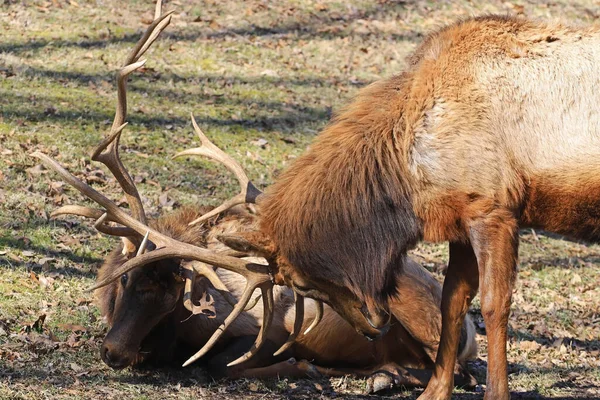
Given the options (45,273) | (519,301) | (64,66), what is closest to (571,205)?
(519,301)

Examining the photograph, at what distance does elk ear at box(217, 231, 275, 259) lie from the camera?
17.5 feet

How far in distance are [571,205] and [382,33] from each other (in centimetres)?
932

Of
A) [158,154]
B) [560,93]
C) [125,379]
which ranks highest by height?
[560,93]

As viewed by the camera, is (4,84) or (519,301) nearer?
(519,301)

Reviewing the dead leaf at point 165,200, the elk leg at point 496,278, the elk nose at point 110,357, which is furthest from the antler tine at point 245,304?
the dead leaf at point 165,200

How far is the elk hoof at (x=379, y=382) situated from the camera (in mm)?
6312

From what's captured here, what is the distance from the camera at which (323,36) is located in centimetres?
1427

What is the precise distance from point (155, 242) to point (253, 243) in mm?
778

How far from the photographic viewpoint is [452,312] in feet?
20.1

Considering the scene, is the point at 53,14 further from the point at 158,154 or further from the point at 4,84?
the point at 158,154

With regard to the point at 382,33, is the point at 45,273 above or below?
below

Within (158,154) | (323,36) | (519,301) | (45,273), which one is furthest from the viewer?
(323,36)

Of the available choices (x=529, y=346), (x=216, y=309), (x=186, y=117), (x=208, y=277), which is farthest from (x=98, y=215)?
(x=186, y=117)

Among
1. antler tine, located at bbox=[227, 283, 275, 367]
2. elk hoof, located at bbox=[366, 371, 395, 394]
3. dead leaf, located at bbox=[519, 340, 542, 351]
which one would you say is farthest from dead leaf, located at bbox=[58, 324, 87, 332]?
dead leaf, located at bbox=[519, 340, 542, 351]
